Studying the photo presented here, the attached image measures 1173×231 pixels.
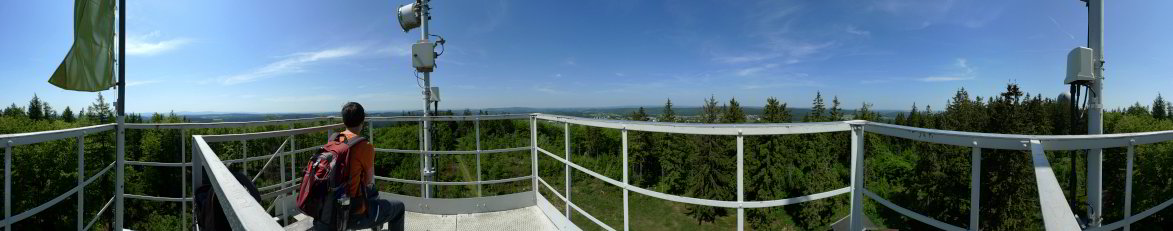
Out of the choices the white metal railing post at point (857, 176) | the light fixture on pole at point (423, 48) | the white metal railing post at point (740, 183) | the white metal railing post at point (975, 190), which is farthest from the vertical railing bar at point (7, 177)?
the white metal railing post at point (975, 190)

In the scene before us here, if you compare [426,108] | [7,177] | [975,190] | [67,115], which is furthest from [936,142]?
[67,115]

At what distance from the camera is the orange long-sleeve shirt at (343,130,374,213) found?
2584mm

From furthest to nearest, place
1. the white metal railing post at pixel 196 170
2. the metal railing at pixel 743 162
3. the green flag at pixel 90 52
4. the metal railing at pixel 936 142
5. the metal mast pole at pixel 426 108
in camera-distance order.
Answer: the metal mast pole at pixel 426 108 < the green flag at pixel 90 52 < the white metal railing post at pixel 196 170 < the metal railing at pixel 936 142 < the metal railing at pixel 743 162

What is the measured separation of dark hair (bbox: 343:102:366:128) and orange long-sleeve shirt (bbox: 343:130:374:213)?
6cm

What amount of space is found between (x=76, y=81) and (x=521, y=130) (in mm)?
61084

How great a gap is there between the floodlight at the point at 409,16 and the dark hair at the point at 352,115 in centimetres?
383

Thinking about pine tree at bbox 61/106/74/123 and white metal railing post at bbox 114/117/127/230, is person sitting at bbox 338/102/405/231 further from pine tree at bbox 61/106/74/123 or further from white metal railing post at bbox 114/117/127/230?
pine tree at bbox 61/106/74/123

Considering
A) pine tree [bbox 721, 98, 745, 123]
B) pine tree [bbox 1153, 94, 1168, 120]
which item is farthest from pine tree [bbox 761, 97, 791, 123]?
pine tree [bbox 1153, 94, 1168, 120]

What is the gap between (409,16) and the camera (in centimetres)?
632

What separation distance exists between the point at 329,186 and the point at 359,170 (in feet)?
0.57

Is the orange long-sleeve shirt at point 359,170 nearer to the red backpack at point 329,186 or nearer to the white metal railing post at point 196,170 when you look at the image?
the red backpack at point 329,186

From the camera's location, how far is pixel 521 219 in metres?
4.85

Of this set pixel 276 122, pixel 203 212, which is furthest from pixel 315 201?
pixel 276 122

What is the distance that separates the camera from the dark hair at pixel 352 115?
8.89 ft
